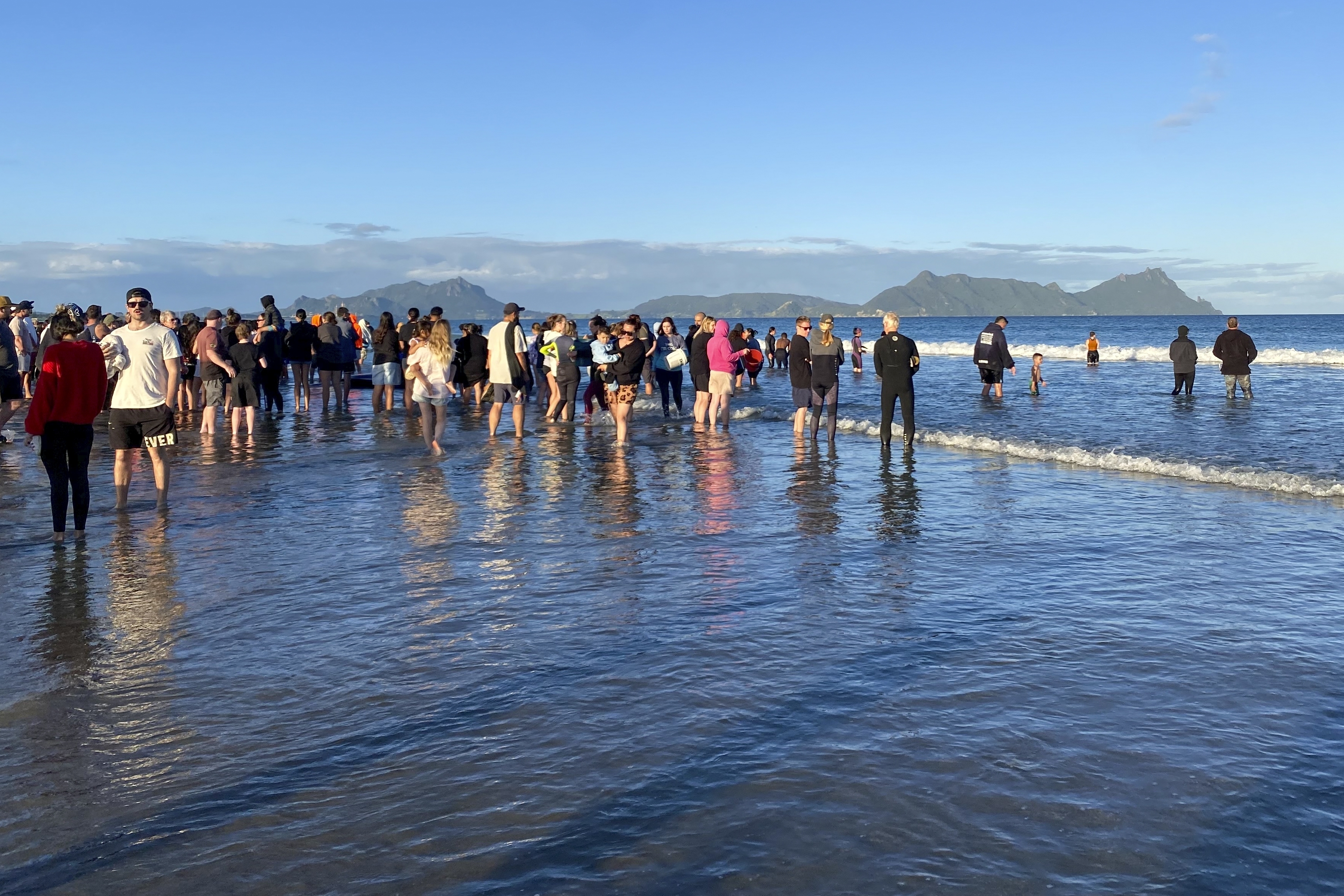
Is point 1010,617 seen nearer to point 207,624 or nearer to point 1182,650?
point 1182,650

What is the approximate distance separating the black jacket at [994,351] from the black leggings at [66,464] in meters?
20.8

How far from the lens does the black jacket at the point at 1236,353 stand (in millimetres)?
24406

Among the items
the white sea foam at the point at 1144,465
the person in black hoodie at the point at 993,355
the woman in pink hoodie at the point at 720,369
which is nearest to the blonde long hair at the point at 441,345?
the woman in pink hoodie at the point at 720,369

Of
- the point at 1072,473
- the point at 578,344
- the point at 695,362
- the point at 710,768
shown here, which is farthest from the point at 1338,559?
the point at 578,344

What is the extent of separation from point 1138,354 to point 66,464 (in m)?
54.7

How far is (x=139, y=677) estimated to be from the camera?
5609mm

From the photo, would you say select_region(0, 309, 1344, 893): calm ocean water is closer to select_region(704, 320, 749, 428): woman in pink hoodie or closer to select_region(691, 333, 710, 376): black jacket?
select_region(704, 320, 749, 428): woman in pink hoodie

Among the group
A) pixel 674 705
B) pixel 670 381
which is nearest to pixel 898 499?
pixel 674 705

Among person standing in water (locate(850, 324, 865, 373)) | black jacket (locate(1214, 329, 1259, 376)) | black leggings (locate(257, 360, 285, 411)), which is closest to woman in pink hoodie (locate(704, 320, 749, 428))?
black leggings (locate(257, 360, 285, 411))

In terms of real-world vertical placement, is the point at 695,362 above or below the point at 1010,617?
above

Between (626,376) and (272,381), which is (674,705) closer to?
(626,376)

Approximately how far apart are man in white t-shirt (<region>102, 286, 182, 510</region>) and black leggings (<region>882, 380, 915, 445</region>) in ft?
31.2

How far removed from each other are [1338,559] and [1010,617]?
3.64 metres

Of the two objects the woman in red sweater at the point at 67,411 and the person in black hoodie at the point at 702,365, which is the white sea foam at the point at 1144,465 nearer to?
the person in black hoodie at the point at 702,365
